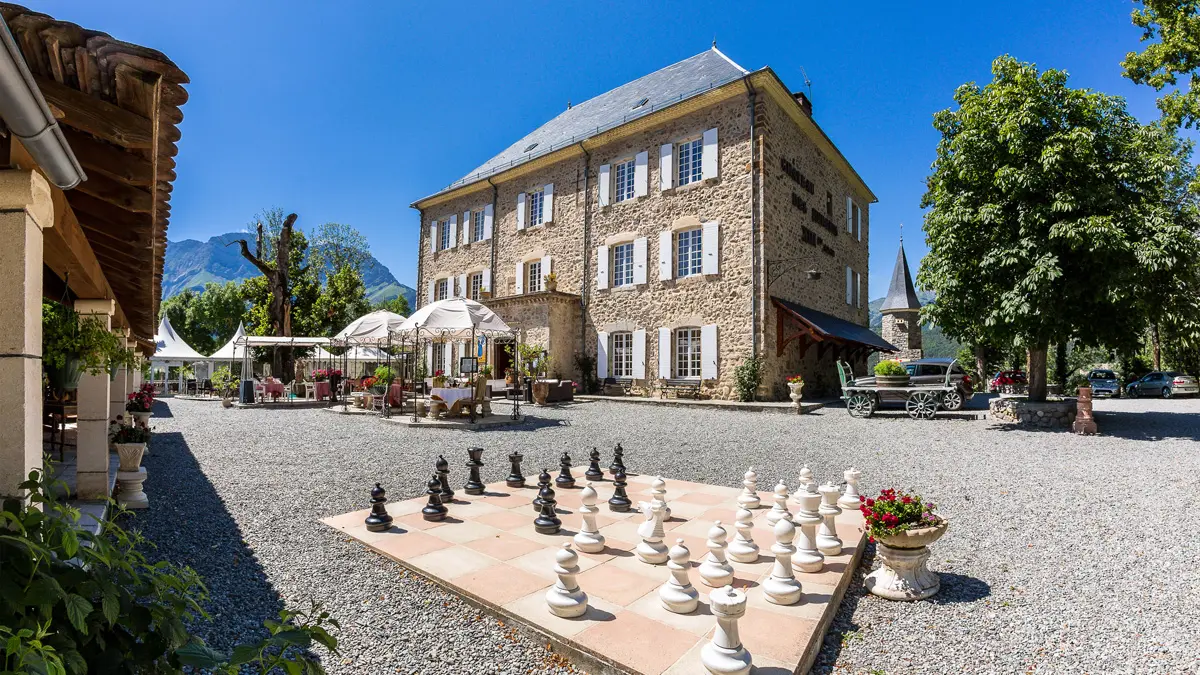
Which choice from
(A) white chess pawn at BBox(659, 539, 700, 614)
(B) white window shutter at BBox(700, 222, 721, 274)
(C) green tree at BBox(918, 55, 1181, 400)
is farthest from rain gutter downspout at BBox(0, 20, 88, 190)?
(B) white window shutter at BBox(700, 222, 721, 274)

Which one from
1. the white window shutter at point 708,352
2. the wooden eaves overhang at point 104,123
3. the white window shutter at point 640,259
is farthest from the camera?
the white window shutter at point 640,259

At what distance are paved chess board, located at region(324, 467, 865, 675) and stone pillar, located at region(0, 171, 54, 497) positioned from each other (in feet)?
7.06

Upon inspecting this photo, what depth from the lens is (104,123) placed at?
2201 mm

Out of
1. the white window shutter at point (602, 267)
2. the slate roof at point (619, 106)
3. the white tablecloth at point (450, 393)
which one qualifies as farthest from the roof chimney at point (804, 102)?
the white tablecloth at point (450, 393)

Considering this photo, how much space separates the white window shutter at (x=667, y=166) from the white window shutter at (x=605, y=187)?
2.12 m

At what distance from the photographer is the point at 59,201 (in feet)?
9.04

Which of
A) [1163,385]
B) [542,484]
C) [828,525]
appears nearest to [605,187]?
[542,484]

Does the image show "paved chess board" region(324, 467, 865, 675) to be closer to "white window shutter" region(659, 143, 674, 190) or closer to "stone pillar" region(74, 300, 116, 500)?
"stone pillar" region(74, 300, 116, 500)

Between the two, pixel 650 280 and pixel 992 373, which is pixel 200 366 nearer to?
pixel 650 280

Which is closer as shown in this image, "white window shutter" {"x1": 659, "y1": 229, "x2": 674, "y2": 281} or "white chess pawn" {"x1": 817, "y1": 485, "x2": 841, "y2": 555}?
"white chess pawn" {"x1": 817, "y1": 485, "x2": 841, "y2": 555}

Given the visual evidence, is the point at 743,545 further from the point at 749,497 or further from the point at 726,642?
the point at 726,642

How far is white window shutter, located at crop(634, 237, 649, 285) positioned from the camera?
18656mm

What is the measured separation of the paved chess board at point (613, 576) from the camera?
8.86ft

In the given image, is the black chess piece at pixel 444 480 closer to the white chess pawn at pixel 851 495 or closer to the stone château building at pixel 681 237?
the white chess pawn at pixel 851 495
